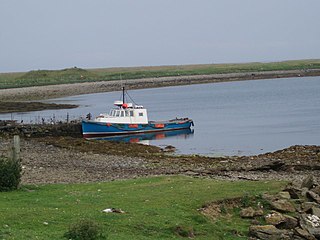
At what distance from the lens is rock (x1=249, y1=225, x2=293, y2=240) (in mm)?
15102

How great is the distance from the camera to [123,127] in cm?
5381

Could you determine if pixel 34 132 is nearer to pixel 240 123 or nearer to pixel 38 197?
pixel 240 123

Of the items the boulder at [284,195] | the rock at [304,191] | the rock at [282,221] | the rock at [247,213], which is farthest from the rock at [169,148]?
the rock at [282,221]

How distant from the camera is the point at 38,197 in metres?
17.9

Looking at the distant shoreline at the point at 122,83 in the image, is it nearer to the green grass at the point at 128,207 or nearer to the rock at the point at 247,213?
the green grass at the point at 128,207

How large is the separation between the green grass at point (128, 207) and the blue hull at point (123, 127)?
30.4 m

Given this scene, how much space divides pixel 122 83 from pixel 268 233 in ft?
379

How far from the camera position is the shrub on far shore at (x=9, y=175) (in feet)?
61.3

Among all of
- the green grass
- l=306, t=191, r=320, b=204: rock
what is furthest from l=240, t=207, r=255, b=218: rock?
l=306, t=191, r=320, b=204: rock

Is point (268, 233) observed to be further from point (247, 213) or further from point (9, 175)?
point (9, 175)

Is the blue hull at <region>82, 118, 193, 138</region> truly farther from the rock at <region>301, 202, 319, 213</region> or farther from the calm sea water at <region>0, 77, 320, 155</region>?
the rock at <region>301, 202, 319, 213</region>

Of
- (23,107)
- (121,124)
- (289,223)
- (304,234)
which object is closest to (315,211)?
(289,223)

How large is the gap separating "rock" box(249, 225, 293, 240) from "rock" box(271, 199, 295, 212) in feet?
5.97

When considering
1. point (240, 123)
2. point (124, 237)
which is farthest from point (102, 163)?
point (240, 123)
